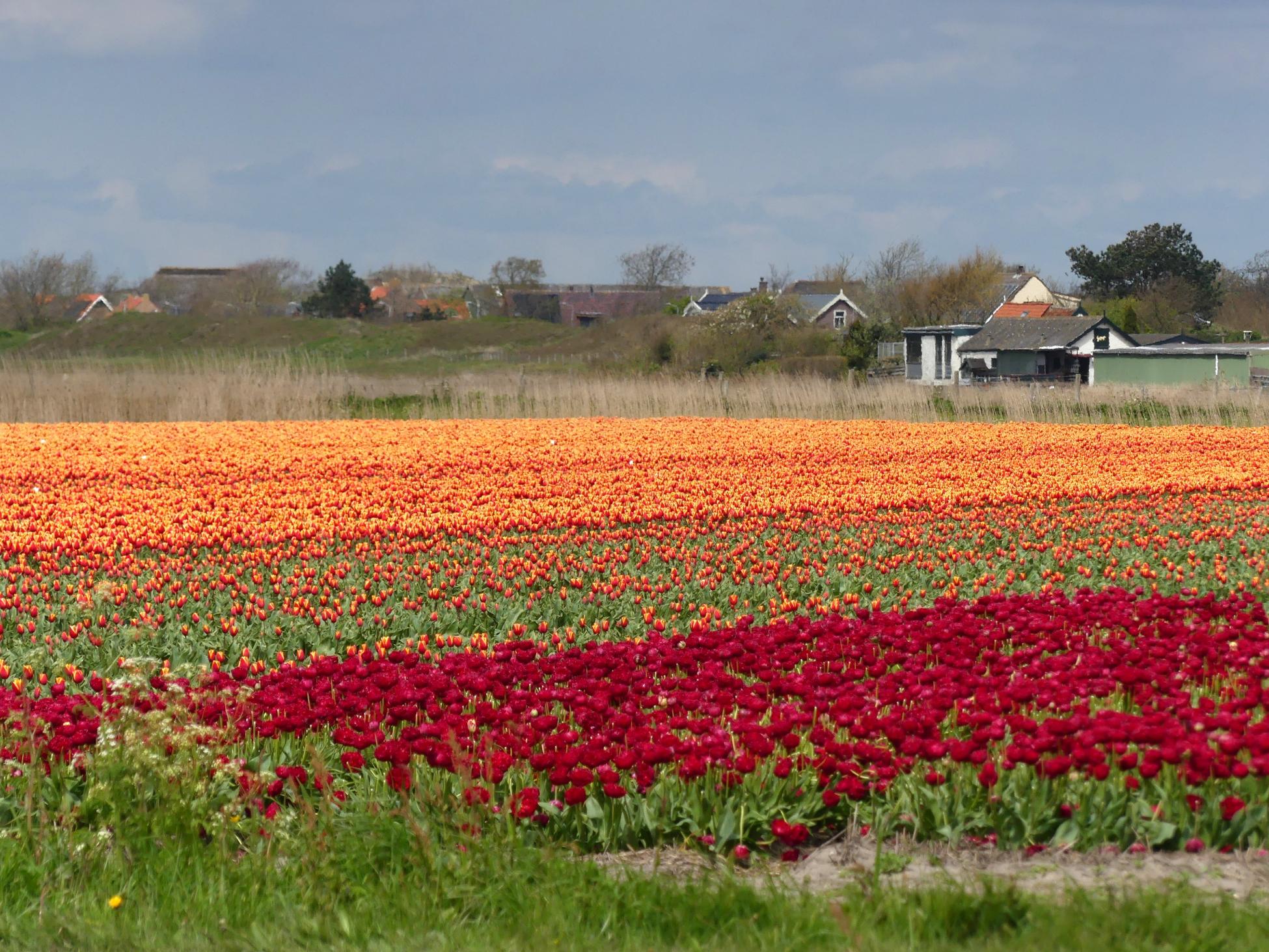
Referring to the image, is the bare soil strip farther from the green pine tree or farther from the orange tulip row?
the green pine tree

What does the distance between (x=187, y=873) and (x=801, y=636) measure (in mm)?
2791

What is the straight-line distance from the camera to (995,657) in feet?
15.8

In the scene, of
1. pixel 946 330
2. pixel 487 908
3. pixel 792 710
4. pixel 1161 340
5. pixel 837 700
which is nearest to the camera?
pixel 487 908

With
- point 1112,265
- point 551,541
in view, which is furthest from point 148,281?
point 551,541

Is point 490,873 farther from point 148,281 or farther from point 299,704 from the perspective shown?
point 148,281

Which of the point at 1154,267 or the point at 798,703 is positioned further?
the point at 1154,267

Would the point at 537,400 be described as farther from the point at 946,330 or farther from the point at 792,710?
the point at 946,330

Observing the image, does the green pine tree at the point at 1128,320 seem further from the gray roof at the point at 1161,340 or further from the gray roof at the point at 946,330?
the gray roof at the point at 946,330

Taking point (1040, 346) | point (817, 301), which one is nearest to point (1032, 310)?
point (817, 301)

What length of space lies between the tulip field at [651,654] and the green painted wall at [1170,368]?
93.3ft

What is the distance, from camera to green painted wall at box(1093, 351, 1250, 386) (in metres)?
38.9

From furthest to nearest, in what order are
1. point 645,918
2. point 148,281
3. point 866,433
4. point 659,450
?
point 148,281 → point 866,433 → point 659,450 → point 645,918

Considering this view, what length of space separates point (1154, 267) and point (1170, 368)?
3659 cm

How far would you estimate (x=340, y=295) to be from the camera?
242ft
